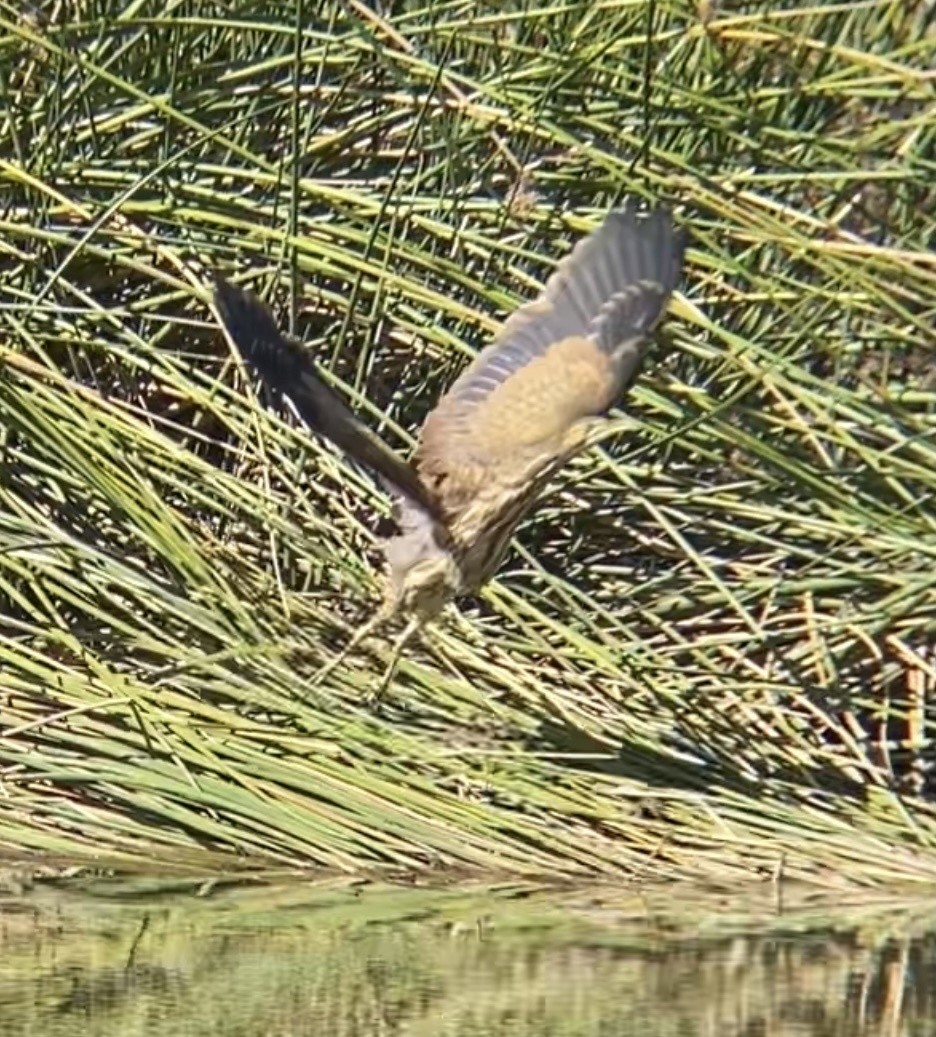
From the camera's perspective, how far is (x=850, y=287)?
166 inches

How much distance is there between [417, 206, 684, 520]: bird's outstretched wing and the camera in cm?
378

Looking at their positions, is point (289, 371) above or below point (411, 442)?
below

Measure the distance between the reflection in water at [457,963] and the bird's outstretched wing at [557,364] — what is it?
2.05 feet

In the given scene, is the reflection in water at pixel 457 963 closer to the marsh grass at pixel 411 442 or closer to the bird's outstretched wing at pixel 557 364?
the marsh grass at pixel 411 442

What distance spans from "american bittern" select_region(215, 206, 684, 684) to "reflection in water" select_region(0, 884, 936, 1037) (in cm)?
48

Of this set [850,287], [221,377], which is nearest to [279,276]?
[221,377]

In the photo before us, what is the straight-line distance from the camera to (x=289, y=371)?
320cm

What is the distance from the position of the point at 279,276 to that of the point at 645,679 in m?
0.84

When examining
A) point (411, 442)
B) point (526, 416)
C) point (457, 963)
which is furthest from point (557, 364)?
point (457, 963)

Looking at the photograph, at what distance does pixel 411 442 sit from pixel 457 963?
112 cm

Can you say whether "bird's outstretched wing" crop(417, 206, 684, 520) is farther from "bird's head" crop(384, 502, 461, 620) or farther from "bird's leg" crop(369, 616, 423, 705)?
"bird's leg" crop(369, 616, 423, 705)

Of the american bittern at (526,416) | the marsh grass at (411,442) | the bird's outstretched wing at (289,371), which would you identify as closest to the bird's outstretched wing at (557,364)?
the american bittern at (526,416)

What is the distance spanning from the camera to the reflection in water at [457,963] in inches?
117

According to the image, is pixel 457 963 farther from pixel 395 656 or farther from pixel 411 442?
A: pixel 411 442
